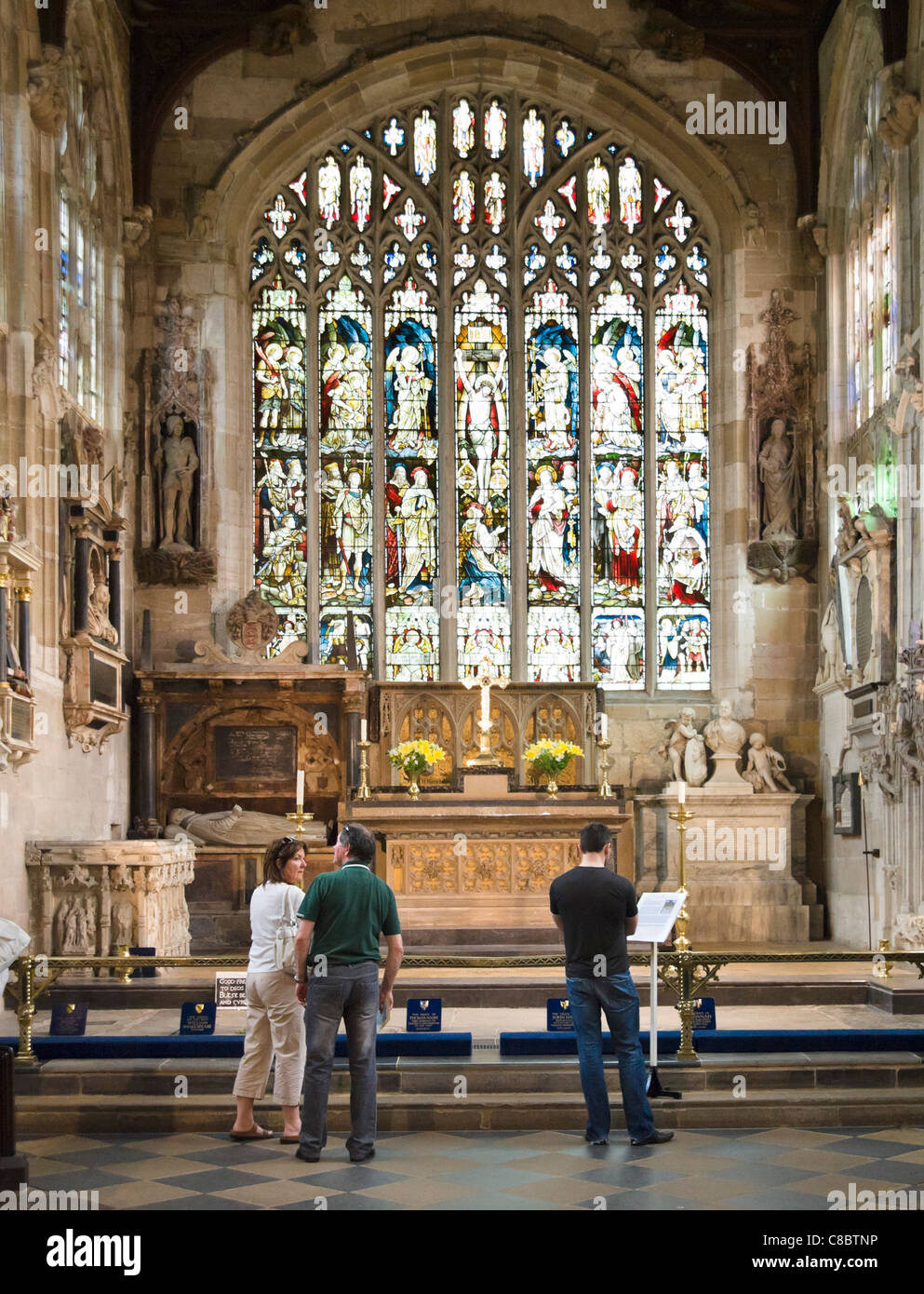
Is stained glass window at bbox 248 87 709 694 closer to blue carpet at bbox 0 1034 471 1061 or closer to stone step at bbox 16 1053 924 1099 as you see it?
blue carpet at bbox 0 1034 471 1061

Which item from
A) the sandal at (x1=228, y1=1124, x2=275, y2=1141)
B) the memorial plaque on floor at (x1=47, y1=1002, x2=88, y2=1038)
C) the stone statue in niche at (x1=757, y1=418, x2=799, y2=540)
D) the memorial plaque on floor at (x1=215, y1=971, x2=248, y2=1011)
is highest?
the stone statue in niche at (x1=757, y1=418, x2=799, y2=540)

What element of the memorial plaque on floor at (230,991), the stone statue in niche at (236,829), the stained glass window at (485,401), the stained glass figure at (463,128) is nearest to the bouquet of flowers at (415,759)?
the stone statue in niche at (236,829)

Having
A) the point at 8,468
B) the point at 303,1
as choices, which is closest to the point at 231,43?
the point at 303,1

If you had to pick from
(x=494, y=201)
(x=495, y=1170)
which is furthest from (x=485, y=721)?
(x=495, y=1170)

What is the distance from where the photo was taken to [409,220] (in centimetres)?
1900

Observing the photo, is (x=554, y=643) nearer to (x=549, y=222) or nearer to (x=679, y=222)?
(x=549, y=222)

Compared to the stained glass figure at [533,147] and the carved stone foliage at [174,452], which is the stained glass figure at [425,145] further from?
the carved stone foliage at [174,452]

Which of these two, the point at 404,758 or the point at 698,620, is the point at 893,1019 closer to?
the point at 404,758

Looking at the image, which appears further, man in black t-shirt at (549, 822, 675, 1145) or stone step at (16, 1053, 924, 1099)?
stone step at (16, 1053, 924, 1099)

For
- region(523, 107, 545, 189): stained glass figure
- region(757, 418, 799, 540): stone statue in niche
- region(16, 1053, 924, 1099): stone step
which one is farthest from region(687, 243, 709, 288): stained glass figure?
region(16, 1053, 924, 1099): stone step

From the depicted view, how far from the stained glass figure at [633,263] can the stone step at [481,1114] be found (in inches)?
514

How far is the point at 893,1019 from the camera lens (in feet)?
32.1

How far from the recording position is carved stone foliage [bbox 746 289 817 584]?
1786cm

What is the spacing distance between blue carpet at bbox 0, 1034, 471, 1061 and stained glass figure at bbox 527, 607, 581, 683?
10154 millimetres
